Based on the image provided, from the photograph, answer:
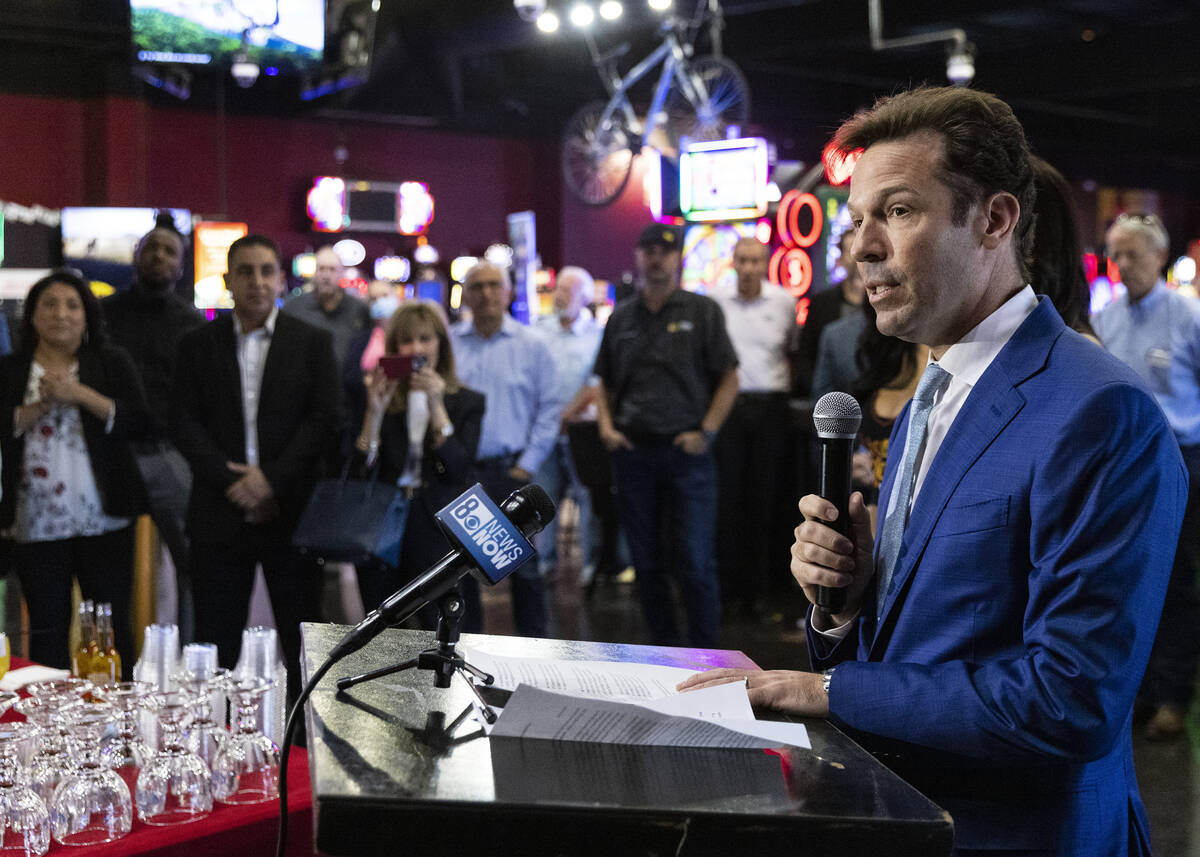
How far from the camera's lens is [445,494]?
4270 millimetres

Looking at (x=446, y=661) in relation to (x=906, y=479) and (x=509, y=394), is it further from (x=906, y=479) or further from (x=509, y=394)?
(x=509, y=394)

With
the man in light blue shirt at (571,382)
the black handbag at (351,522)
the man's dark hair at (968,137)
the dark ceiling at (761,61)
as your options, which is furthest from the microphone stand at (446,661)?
the dark ceiling at (761,61)

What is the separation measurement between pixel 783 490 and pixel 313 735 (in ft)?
18.4

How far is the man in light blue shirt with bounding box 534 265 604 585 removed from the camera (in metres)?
7.02

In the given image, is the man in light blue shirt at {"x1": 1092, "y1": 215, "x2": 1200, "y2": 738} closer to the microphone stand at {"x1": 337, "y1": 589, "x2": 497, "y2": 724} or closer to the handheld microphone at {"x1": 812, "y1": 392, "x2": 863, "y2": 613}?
the handheld microphone at {"x1": 812, "y1": 392, "x2": 863, "y2": 613}

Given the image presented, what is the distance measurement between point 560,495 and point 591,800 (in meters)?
6.52

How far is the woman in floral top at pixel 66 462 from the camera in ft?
13.2

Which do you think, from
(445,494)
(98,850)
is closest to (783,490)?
(445,494)

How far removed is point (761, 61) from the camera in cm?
1554

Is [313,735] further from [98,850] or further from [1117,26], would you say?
[1117,26]

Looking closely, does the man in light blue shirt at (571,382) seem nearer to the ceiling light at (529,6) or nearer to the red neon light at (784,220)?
the ceiling light at (529,6)

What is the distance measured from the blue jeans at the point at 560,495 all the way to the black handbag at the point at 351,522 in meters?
2.42

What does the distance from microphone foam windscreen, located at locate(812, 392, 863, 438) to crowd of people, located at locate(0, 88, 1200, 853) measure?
0.27 ft

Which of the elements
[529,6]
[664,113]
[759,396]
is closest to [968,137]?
[759,396]
